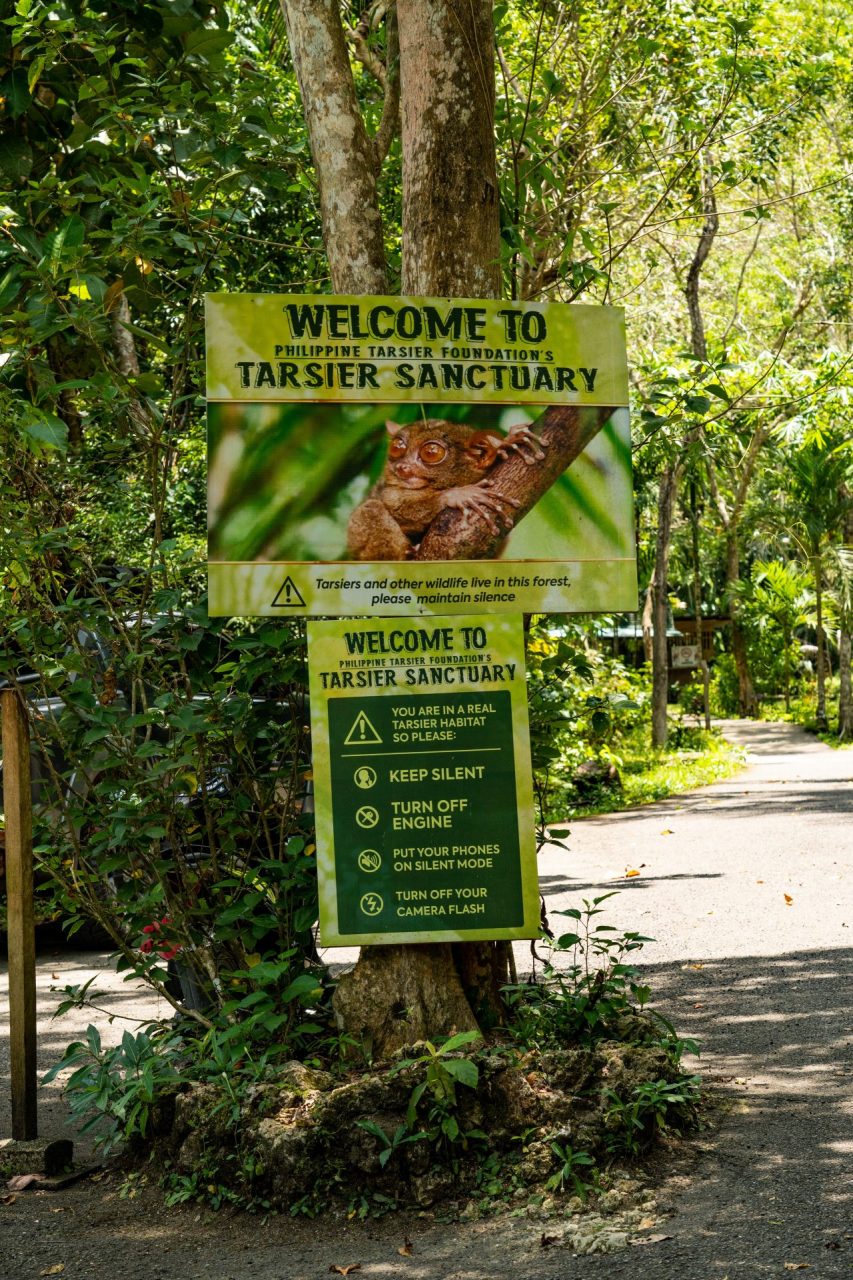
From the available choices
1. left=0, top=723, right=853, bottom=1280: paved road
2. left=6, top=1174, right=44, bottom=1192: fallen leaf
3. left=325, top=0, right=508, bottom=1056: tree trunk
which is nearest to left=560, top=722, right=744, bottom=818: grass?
left=0, top=723, right=853, bottom=1280: paved road

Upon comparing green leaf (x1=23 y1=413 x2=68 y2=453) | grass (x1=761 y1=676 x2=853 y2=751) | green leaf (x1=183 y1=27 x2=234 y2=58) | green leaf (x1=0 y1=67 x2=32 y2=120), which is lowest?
green leaf (x1=23 y1=413 x2=68 y2=453)

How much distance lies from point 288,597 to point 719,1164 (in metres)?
2.31

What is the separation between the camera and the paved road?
370cm

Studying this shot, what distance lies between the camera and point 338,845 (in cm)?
467

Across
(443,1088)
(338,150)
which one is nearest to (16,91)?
(338,150)

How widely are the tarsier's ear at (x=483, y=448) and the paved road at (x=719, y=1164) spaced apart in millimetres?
2414

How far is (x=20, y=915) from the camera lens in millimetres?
4875

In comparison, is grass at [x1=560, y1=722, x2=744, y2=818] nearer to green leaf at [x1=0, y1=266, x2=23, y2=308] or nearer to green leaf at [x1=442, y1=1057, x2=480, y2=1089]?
green leaf at [x1=442, y1=1057, x2=480, y2=1089]

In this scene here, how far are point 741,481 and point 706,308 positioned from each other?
4130 millimetres

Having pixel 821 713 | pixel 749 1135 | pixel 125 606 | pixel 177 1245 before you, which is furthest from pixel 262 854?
pixel 821 713

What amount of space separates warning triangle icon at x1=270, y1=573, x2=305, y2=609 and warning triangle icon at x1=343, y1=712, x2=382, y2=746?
45 cm

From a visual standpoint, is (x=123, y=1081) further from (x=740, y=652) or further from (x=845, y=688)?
(x=740, y=652)

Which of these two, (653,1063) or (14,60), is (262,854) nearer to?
(653,1063)

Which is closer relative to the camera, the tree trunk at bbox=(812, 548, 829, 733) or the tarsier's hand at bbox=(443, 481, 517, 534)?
the tarsier's hand at bbox=(443, 481, 517, 534)
